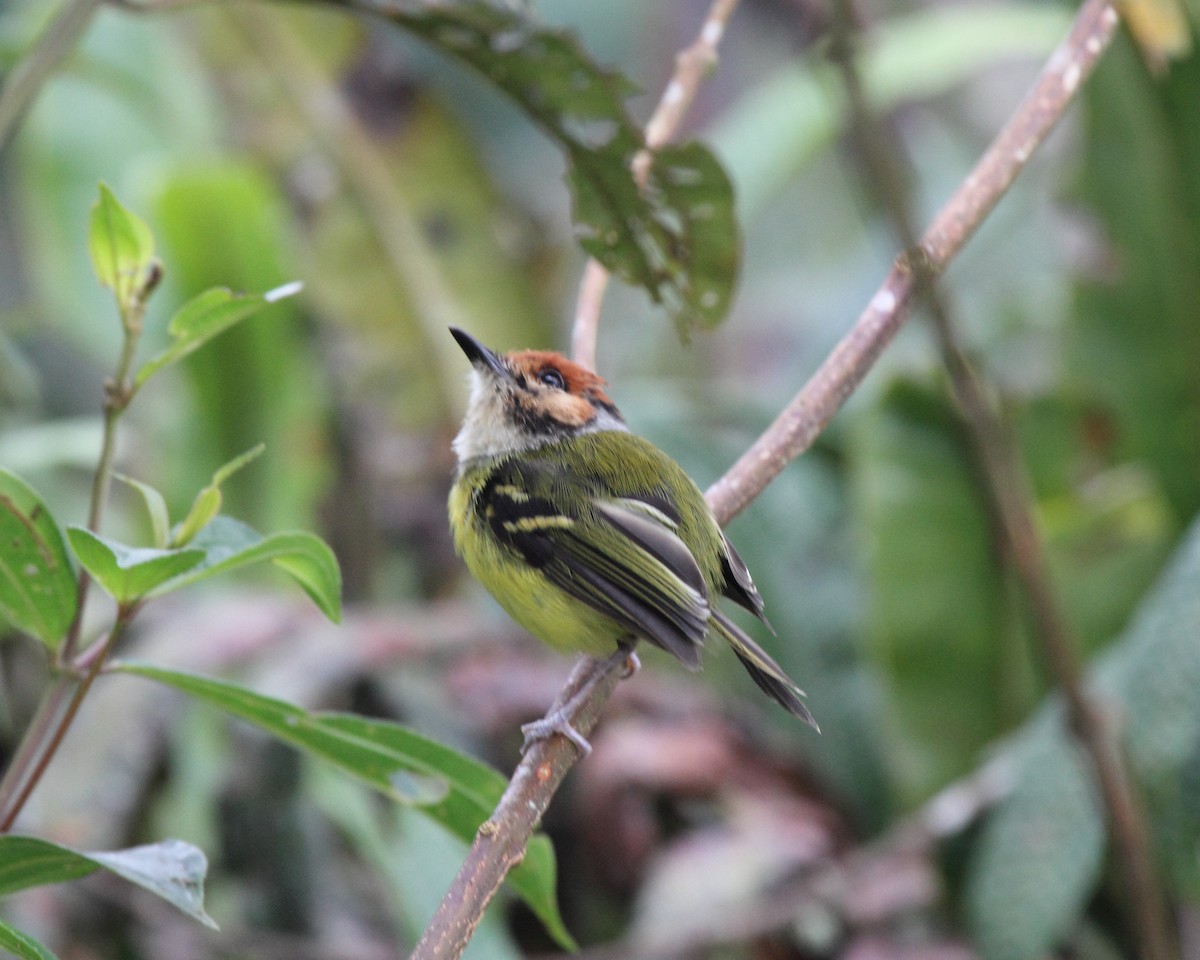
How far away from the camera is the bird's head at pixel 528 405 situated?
2621 millimetres

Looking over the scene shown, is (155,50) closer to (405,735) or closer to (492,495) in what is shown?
(492,495)

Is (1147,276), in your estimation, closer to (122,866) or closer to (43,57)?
(43,57)

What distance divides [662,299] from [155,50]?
3583mm

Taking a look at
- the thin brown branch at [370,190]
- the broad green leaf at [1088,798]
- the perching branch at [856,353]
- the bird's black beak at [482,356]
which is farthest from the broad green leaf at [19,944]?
the thin brown branch at [370,190]

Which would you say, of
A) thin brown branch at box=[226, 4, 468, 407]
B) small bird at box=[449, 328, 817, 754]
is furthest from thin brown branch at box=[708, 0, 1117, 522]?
thin brown branch at box=[226, 4, 468, 407]

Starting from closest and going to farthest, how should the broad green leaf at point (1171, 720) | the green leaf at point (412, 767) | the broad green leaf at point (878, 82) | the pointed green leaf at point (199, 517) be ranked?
the pointed green leaf at point (199, 517) < the green leaf at point (412, 767) < the broad green leaf at point (1171, 720) < the broad green leaf at point (878, 82)

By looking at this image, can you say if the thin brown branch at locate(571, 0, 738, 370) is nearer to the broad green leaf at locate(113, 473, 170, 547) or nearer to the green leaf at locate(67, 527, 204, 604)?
the broad green leaf at locate(113, 473, 170, 547)

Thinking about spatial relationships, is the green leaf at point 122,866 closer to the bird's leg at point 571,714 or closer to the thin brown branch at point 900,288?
the bird's leg at point 571,714

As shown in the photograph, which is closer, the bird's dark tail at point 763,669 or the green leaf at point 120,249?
the green leaf at point 120,249

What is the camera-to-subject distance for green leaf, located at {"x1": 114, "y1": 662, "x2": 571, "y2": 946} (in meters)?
1.63

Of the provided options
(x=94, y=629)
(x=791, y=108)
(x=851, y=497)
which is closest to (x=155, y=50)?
(x=791, y=108)

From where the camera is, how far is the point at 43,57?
6.50 ft

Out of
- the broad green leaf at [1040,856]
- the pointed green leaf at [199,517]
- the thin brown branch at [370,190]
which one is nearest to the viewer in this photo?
the pointed green leaf at [199,517]

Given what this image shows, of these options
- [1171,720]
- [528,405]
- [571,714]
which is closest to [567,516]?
[528,405]
